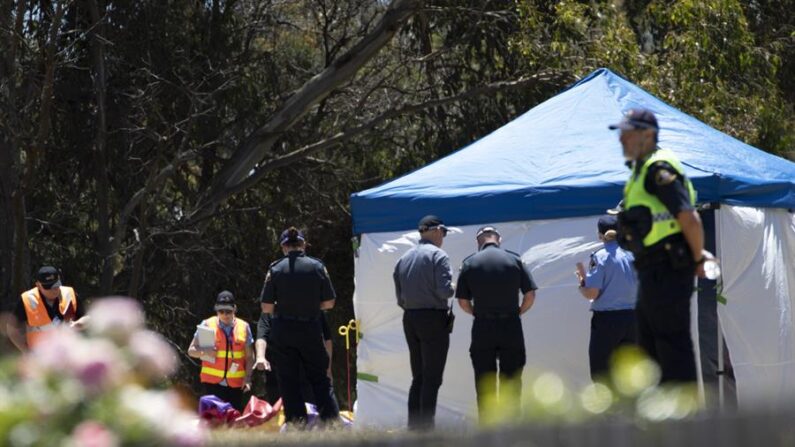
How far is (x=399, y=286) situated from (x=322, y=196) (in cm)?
1040

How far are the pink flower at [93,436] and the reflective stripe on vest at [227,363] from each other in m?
7.72

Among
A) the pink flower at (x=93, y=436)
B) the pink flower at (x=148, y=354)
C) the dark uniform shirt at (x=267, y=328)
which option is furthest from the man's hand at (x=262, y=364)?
the pink flower at (x=93, y=436)

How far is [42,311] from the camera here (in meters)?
10.5

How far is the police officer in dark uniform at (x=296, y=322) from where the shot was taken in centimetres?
973

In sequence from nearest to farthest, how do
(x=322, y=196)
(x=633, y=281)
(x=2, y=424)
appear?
(x=2, y=424), (x=633, y=281), (x=322, y=196)

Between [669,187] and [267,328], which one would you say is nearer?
[669,187]

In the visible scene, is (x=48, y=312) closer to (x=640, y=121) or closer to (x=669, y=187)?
(x=640, y=121)

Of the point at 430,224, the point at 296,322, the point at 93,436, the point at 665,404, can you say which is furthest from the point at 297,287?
the point at 665,404

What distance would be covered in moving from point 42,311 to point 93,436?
768 cm

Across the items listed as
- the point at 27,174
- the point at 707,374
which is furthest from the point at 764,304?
the point at 27,174

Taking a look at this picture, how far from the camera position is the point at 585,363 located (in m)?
10.0

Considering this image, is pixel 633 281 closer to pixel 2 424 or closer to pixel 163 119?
pixel 2 424

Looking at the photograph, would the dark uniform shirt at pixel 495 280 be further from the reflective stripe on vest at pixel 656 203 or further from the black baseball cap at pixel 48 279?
the black baseball cap at pixel 48 279

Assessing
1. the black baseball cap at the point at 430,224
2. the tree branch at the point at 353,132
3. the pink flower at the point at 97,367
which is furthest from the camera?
the tree branch at the point at 353,132
